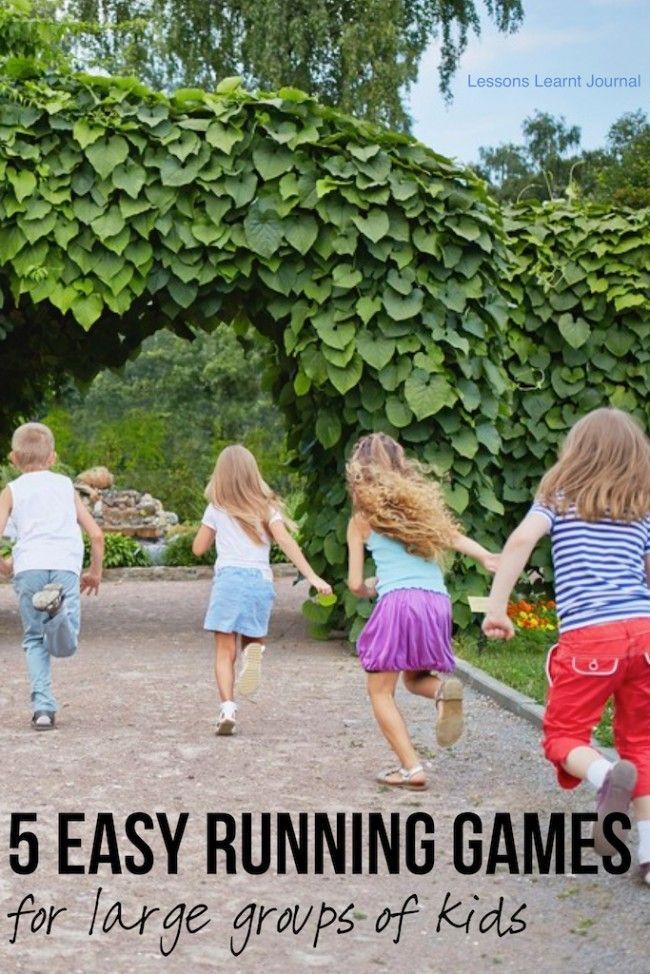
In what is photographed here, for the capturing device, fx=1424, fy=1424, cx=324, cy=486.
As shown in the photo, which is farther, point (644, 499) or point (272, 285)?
point (272, 285)

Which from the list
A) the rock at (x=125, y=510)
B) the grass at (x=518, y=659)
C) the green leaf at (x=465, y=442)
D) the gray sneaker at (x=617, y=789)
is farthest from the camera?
the rock at (x=125, y=510)

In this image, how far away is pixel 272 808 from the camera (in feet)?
17.7

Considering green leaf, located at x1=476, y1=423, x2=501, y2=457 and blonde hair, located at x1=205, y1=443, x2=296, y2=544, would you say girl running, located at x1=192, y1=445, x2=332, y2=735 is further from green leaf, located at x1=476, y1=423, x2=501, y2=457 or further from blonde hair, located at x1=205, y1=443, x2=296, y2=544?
green leaf, located at x1=476, y1=423, x2=501, y2=457

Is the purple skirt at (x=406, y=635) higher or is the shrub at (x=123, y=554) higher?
the purple skirt at (x=406, y=635)

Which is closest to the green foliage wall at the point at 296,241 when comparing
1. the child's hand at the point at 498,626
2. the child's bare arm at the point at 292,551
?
the child's bare arm at the point at 292,551

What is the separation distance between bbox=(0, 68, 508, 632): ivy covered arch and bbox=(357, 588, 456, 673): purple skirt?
148 inches

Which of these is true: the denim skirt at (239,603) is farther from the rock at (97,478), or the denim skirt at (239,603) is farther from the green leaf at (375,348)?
the rock at (97,478)

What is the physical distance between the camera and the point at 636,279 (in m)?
10.4

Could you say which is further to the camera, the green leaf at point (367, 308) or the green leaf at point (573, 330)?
the green leaf at point (573, 330)

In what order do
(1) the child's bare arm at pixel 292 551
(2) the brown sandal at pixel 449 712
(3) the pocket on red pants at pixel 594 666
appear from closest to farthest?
(3) the pocket on red pants at pixel 594 666
(2) the brown sandal at pixel 449 712
(1) the child's bare arm at pixel 292 551

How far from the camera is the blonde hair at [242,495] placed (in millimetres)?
7078

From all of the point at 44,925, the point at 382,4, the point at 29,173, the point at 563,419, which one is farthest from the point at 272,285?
the point at 382,4

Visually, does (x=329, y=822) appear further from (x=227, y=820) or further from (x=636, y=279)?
(x=636, y=279)

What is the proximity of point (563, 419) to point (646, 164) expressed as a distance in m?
17.5
